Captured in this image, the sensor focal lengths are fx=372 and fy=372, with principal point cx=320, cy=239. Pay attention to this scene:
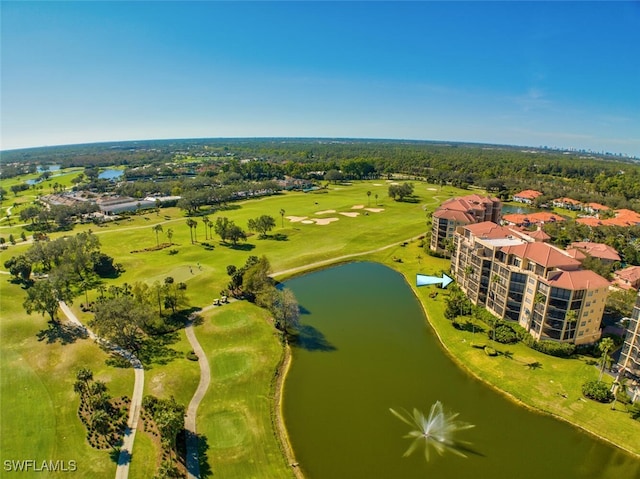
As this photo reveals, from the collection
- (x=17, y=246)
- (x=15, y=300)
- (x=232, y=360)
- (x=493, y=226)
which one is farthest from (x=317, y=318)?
(x=17, y=246)

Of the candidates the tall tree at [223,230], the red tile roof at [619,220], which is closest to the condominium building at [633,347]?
the tall tree at [223,230]

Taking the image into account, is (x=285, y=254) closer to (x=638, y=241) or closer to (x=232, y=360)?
(x=232, y=360)

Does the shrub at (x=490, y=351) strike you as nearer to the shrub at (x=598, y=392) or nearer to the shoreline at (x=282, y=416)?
the shrub at (x=598, y=392)

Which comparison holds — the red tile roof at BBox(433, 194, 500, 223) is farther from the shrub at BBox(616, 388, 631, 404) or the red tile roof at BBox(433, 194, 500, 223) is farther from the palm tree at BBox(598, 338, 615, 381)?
the shrub at BBox(616, 388, 631, 404)

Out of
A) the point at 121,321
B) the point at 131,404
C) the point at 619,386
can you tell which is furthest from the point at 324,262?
the point at 619,386

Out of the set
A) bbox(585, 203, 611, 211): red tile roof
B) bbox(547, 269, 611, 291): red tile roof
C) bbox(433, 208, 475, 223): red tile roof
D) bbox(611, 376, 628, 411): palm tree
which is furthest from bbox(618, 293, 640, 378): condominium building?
bbox(585, 203, 611, 211): red tile roof

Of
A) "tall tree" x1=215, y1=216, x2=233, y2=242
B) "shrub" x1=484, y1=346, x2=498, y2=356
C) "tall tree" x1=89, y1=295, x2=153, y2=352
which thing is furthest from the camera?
"tall tree" x1=215, y1=216, x2=233, y2=242

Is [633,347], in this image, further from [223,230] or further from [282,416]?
[223,230]
